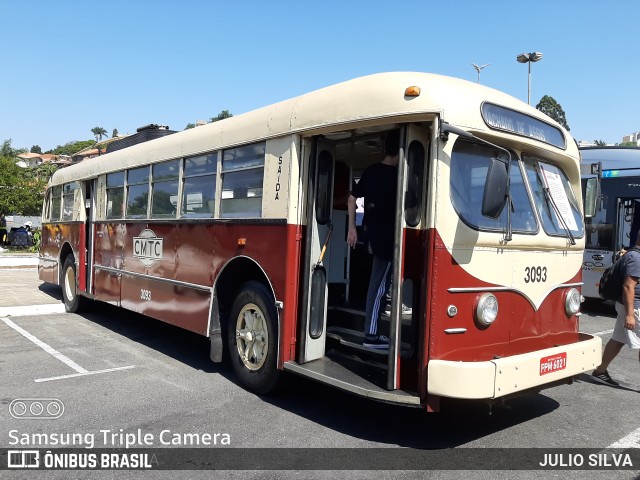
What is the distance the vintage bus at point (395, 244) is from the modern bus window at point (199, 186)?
3 cm

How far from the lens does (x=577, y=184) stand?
5660mm

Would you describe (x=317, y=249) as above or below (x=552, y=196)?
below

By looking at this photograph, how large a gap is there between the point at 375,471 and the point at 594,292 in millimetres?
9096

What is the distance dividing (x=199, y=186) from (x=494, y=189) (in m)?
3.63

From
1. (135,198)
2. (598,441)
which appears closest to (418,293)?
(598,441)

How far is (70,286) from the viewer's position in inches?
421

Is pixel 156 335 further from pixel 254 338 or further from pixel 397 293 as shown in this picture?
pixel 397 293

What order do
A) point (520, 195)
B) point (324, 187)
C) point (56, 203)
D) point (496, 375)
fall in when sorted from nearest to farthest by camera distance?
point (496, 375) → point (520, 195) → point (324, 187) → point (56, 203)

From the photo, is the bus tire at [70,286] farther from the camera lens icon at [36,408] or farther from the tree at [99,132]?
the tree at [99,132]

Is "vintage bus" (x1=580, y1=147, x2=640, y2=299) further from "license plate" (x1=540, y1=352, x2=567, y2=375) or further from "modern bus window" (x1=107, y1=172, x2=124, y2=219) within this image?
"modern bus window" (x1=107, y1=172, x2=124, y2=219)

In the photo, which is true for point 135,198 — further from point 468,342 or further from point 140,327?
→ point 468,342

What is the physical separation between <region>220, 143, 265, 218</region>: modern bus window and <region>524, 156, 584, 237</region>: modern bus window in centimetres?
252

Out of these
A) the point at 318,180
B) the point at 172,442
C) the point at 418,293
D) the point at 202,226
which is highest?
the point at 318,180

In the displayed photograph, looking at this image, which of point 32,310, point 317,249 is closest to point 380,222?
point 317,249
